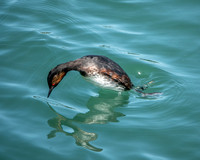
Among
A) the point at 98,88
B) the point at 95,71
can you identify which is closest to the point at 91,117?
the point at 95,71

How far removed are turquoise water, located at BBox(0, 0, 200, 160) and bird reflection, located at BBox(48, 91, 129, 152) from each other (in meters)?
0.02

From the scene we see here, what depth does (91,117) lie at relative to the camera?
6988mm

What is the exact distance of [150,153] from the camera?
585 centimetres

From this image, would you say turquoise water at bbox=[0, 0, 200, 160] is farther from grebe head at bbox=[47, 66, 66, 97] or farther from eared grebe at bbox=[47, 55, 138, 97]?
eared grebe at bbox=[47, 55, 138, 97]

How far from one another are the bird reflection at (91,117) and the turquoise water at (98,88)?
0.06 ft

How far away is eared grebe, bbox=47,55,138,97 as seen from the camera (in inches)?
287

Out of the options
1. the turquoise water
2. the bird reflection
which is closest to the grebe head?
the turquoise water

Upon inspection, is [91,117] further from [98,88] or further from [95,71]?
[98,88]

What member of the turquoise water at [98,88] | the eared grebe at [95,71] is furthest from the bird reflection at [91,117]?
the eared grebe at [95,71]

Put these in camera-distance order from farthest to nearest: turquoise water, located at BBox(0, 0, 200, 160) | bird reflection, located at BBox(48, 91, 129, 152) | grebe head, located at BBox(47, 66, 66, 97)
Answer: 1. grebe head, located at BBox(47, 66, 66, 97)
2. bird reflection, located at BBox(48, 91, 129, 152)
3. turquoise water, located at BBox(0, 0, 200, 160)

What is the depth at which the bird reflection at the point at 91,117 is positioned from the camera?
6309mm

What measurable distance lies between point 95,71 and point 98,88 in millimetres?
879

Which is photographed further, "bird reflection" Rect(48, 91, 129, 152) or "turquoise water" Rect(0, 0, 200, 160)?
"bird reflection" Rect(48, 91, 129, 152)

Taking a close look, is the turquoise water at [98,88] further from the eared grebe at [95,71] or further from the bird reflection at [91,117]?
the eared grebe at [95,71]
